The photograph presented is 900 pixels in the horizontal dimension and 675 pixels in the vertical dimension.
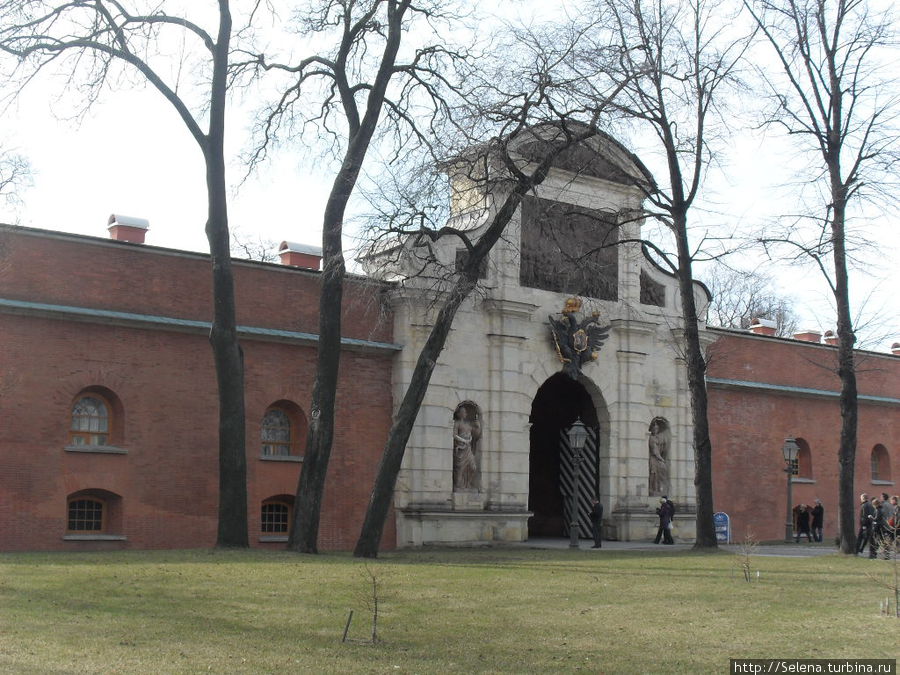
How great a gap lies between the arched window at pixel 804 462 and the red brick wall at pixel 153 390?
1619 cm

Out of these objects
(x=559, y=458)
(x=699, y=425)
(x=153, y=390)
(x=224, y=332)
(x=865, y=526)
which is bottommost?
(x=865, y=526)

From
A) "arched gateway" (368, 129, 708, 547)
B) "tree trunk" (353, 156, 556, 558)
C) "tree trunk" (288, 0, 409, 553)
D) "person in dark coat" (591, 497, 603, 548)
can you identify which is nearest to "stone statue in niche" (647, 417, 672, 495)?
"arched gateway" (368, 129, 708, 547)

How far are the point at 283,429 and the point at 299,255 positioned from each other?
183 inches

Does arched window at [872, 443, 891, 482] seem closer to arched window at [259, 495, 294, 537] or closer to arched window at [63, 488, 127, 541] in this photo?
arched window at [259, 495, 294, 537]

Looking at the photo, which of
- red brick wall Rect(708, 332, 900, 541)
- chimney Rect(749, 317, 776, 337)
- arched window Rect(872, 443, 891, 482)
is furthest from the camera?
chimney Rect(749, 317, 776, 337)

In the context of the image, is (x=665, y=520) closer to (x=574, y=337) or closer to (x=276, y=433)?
(x=574, y=337)

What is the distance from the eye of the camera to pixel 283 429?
25656 millimetres

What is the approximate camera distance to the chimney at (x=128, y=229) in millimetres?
24938

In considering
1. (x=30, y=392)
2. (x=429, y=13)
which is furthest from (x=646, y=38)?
(x=30, y=392)

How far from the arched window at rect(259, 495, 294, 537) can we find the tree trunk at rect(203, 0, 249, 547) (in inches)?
167

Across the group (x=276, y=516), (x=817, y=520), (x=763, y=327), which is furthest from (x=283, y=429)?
(x=763, y=327)

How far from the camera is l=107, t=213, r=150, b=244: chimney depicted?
24.9 m

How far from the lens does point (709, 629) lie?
42.7ft

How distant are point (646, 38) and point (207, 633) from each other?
17776 millimetres
